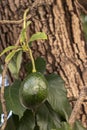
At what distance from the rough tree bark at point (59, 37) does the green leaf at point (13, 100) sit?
195 mm

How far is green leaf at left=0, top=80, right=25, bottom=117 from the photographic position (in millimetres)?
1141

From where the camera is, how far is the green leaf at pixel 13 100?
1.14 meters

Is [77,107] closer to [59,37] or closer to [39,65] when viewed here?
→ [39,65]

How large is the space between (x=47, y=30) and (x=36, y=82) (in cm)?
45

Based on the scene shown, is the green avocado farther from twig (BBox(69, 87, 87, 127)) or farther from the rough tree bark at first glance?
the rough tree bark

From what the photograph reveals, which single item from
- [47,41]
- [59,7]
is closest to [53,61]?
[47,41]

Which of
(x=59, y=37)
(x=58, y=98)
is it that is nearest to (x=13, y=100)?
(x=58, y=98)

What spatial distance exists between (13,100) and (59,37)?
332mm

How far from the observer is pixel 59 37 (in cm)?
138

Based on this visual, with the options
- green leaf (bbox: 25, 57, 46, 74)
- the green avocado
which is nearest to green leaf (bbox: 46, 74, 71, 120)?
green leaf (bbox: 25, 57, 46, 74)

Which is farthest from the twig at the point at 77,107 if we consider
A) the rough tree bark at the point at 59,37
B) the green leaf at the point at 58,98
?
the rough tree bark at the point at 59,37

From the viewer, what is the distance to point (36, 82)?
0.97 meters

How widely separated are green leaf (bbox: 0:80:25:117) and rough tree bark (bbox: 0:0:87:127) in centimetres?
20

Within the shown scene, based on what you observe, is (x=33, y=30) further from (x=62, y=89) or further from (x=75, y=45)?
(x=62, y=89)
